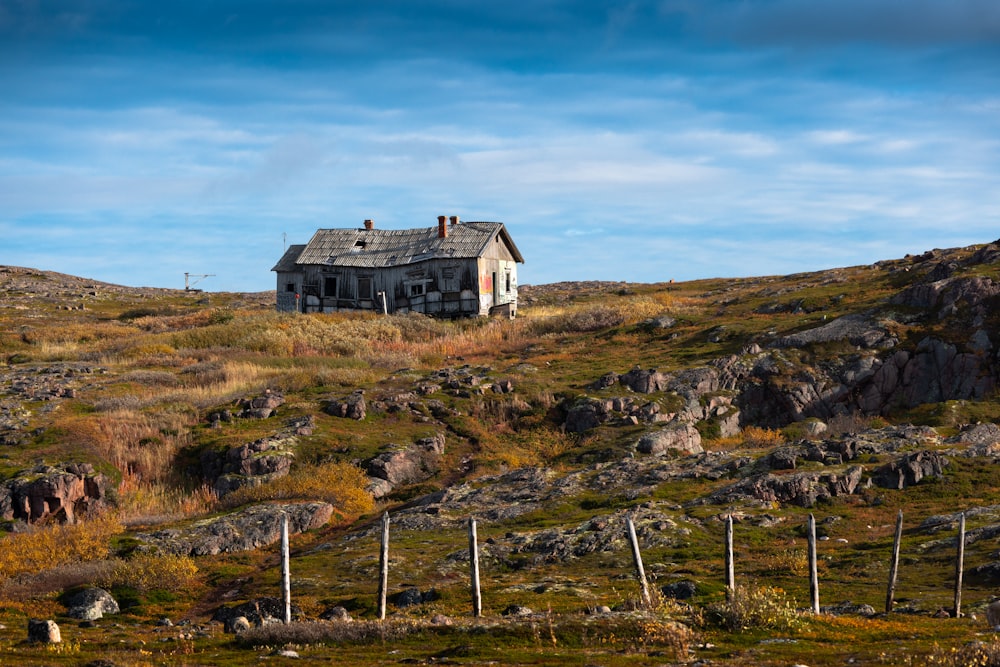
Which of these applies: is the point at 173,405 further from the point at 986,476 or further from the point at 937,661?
the point at 937,661

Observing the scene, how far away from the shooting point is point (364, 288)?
252ft

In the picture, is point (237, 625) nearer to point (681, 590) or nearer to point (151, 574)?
point (151, 574)

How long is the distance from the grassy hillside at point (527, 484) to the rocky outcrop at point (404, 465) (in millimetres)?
223

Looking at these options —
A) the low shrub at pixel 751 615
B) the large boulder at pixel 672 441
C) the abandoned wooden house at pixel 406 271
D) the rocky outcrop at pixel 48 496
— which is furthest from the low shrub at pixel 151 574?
the abandoned wooden house at pixel 406 271

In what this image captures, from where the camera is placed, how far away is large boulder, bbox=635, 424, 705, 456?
128 ft

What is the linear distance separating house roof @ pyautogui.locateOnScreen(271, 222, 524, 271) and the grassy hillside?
1083cm

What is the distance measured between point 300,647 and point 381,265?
58.9 m

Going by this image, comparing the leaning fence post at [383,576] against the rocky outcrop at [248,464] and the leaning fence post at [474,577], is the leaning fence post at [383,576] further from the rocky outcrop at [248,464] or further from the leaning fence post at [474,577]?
the rocky outcrop at [248,464]

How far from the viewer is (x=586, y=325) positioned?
64.0 metres

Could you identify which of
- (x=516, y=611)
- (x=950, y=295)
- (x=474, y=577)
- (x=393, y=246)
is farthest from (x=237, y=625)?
(x=393, y=246)

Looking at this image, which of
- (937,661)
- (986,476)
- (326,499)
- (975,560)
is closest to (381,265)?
(326,499)

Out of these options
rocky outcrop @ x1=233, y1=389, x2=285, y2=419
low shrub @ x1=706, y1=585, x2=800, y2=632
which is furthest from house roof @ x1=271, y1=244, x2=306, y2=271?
low shrub @ x1=706, y1=585, x2=800, y2=632

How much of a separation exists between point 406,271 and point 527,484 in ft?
137

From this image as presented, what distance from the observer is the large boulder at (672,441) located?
38.9m
